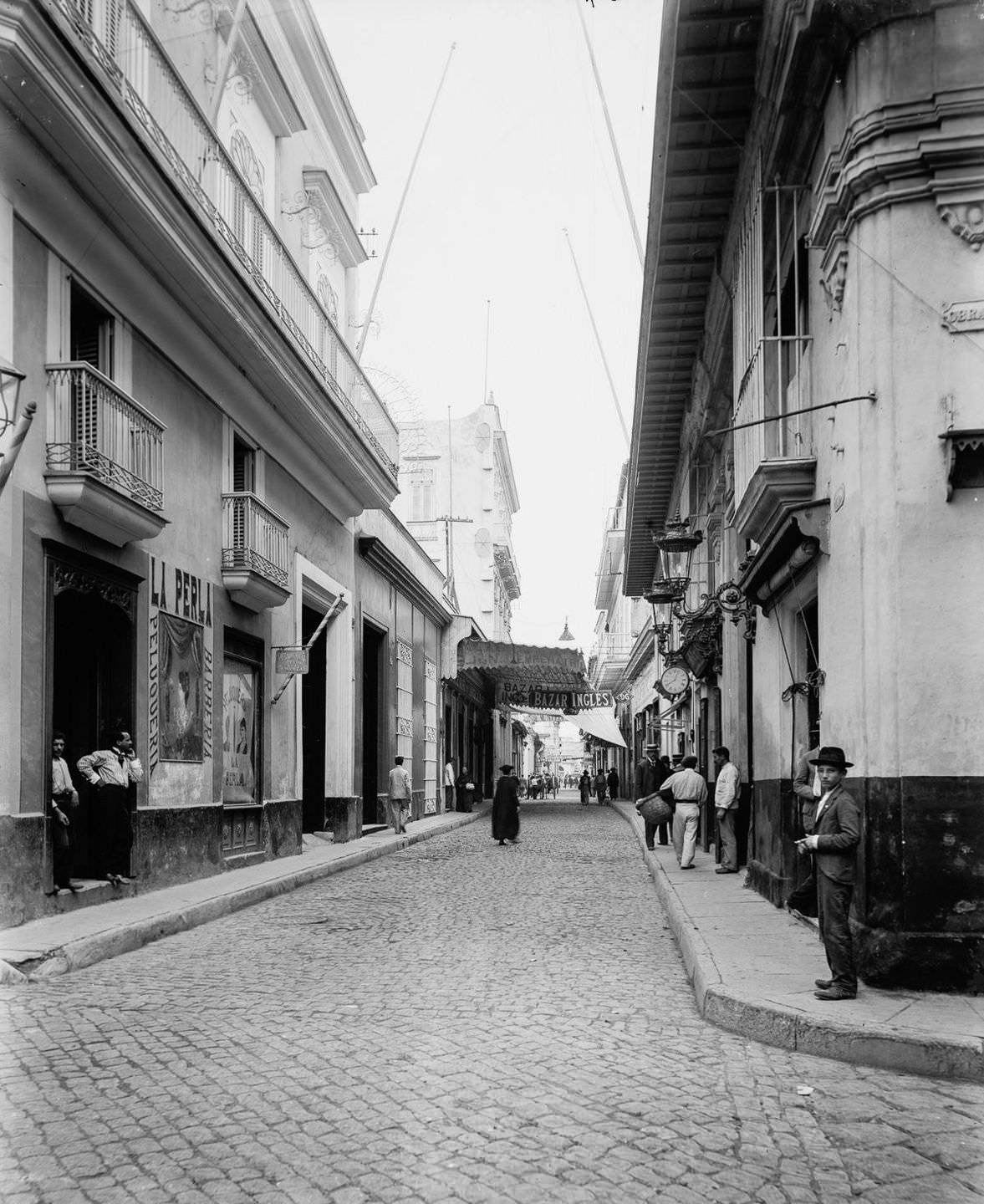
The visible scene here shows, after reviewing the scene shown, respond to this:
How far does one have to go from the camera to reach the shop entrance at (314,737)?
829 inches

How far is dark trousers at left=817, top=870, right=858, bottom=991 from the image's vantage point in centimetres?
673

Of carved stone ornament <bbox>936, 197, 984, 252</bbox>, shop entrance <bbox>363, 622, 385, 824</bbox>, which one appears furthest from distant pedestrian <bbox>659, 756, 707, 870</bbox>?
shop entrance <bbox>363, 622, 385, 824</bbox>

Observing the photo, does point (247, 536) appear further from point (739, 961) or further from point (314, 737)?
point (739, 961)

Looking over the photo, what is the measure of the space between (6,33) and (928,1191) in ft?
28.2

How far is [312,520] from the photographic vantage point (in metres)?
19.4

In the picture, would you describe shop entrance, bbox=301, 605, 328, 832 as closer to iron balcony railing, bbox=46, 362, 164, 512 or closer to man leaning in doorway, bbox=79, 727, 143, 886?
iron balcony railing, bbox=46, 362, 164, 512

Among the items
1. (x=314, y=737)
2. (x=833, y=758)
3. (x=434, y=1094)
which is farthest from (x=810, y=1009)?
(x=314, y=737)

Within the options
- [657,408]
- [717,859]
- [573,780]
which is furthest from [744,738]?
[573,780]

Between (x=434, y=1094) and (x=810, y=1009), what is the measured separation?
7.40 feet

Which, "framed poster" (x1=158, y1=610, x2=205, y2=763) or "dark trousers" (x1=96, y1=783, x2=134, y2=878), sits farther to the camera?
"framed poster" (x1=158, y1=610, x2=205, y2=763)

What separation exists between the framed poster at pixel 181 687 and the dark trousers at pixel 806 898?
22.1 ft

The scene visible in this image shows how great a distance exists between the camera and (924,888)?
7164 millimetres

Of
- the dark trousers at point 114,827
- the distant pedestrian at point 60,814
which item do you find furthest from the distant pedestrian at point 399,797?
the distant pedestrian at point 60,814

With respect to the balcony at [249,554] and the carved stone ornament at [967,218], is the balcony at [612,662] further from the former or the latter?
the carved stone ornament at [967,218]
